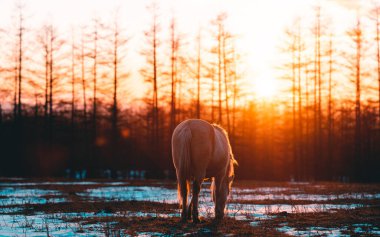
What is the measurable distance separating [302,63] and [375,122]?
13.1 metres

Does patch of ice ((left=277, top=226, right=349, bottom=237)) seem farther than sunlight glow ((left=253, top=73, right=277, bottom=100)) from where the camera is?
No

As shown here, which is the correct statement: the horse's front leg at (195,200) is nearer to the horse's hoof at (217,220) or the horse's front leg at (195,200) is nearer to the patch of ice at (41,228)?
the horse's hoof at (217,220)

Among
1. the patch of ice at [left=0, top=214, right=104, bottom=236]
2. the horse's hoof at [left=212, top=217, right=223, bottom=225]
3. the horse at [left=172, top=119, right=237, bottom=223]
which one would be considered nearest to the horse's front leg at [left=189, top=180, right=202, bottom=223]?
the horse at [left=172, top=119, right=237, bottom=223]

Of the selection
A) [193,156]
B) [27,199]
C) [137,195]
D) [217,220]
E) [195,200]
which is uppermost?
[193,156]

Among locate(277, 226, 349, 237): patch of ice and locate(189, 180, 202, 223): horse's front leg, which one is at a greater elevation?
locate(189, 180, 202, 223): horse's front leg

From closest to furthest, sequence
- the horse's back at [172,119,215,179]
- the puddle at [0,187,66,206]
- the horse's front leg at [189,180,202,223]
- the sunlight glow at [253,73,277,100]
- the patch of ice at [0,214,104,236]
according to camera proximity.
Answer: the patch of ice at [0,214,104,236] → the horse's front leg at [189,180,202,223] → the horse's back at [172,119,215,179] → the puddle at [0,187,66,206] → the sunlight glow at [253,73,277,100]

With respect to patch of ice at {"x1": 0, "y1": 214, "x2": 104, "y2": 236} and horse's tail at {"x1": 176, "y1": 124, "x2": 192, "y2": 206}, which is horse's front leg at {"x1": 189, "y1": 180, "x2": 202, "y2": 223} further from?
patch of ice at {"x1": 0, "y1": 214, "x2": 104, "y2": 236}

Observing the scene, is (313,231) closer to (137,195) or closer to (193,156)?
(193,156)

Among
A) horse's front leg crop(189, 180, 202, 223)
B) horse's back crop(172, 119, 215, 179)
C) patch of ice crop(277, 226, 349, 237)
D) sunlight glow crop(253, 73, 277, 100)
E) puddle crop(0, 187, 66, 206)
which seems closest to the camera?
patch of ice crop(277, 226, 349, 237)

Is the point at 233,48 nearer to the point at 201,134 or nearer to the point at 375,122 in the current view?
the point at 375,122

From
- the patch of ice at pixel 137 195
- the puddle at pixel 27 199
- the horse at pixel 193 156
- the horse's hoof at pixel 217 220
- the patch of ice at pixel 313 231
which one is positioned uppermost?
the horse at pixel 193 156

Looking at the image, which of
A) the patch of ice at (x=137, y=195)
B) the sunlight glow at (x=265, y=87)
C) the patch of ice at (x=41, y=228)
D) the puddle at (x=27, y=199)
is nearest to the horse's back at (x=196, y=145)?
the patch of ice at (x=41, y=228)

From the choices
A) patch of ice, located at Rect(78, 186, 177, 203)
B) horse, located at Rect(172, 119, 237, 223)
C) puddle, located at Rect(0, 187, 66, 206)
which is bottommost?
patch of ice, located at Rect(78, 186, 177, 203)

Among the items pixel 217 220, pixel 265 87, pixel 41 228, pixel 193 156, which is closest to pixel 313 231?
pixel 217 220
